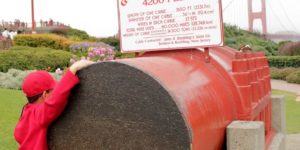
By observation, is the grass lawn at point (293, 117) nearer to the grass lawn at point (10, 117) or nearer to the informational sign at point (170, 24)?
the grass lawn at point (10, 117)

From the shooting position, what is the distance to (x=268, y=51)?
50406 millimetres

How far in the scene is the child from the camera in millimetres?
2516

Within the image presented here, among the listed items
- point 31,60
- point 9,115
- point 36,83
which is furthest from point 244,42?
point 36,83

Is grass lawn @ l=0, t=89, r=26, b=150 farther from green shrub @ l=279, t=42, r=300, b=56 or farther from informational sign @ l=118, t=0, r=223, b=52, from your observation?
green shrub @ l=279, t=42, r=300, b=56

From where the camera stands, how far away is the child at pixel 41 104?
2516mm

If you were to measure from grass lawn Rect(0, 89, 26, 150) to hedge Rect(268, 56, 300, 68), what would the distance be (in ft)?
89.2

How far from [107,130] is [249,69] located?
157 centimetres

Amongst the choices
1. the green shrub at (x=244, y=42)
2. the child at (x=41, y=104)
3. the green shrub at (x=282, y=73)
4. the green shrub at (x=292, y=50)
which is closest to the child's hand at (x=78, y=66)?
the child at (x=41, y=104)

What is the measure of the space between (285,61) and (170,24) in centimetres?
3381

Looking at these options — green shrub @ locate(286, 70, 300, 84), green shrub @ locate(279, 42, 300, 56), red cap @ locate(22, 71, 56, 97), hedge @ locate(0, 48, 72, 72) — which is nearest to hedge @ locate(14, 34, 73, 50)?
hedge @ locate(0, 48, 72, 72)

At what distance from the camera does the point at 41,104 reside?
2.66m

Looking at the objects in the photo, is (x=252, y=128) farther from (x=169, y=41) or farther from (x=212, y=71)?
(x=169, y=41)

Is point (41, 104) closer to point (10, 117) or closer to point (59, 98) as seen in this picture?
point (59, 98)

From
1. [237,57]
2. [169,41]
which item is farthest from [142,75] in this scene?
[237,57]
